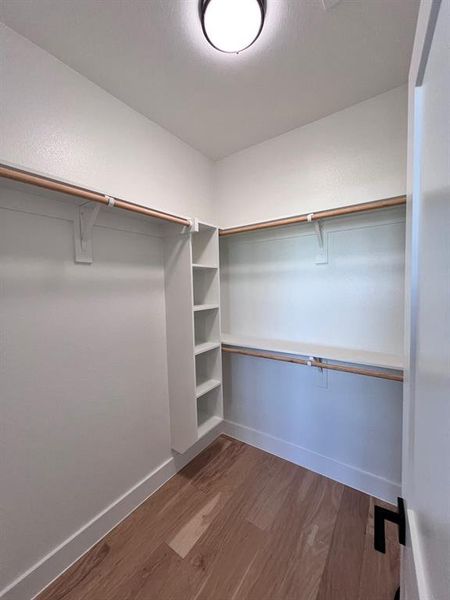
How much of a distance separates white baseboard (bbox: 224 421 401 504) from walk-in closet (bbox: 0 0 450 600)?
1cm

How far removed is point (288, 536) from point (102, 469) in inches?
43.3

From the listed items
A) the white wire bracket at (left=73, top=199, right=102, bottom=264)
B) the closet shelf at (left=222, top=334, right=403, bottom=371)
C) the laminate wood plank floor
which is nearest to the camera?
the laminate wood plank floor

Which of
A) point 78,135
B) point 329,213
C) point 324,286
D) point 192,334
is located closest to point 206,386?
point 192,334

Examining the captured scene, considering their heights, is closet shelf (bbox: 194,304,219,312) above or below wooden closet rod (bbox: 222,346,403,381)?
above

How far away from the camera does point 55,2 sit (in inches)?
34.9

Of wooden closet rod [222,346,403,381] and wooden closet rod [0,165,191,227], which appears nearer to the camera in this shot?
wooden closet rod [0,165,191,227]

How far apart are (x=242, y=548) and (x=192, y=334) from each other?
3.84ft

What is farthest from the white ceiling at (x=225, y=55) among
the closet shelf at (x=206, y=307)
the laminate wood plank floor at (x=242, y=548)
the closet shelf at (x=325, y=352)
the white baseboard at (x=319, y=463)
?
the laminate wood plank floor at (x=242, y=548)

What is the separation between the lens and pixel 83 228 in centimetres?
122

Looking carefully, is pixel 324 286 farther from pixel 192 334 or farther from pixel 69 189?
pixel 69 189

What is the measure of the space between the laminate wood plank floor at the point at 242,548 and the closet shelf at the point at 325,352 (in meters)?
0.92

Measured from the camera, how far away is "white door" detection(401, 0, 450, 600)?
1.01 ft

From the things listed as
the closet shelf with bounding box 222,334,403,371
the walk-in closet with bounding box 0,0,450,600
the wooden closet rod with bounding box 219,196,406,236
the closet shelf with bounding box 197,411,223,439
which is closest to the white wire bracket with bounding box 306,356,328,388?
the walk-in closet with bounding box 0,0,450,600

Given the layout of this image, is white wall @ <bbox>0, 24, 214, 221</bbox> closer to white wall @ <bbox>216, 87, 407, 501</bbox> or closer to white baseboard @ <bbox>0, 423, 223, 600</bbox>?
white wall @ <bbox>216, 87, 407, 501</bbox>
